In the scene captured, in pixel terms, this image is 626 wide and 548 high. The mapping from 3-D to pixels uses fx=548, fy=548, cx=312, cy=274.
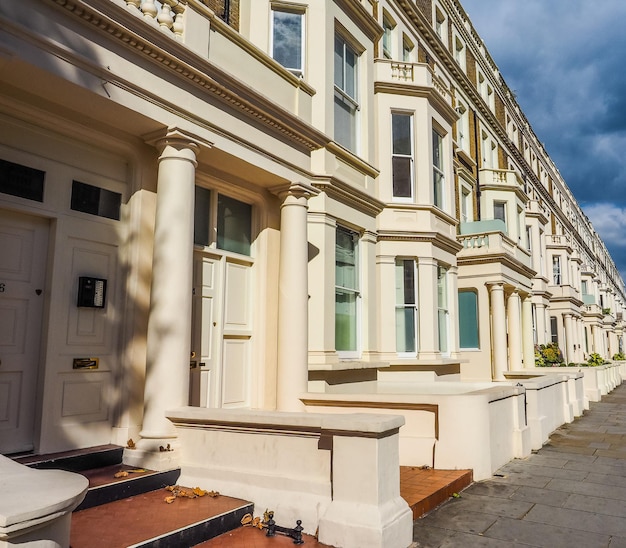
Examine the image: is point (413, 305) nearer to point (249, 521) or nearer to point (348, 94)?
point (348, 94)

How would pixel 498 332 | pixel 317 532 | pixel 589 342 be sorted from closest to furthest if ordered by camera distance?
pixel 317 532
pixel 498 332
pixel 589 342

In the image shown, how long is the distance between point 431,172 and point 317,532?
1058cm

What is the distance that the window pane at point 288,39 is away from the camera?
32.1 feet

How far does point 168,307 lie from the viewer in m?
5.75

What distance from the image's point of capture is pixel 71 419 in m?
5.61

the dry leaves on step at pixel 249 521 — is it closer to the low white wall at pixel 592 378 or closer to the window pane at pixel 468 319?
the low white wall at pixel 592 378

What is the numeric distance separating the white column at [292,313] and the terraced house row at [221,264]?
0.03 meters

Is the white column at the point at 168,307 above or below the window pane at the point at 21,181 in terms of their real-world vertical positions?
below

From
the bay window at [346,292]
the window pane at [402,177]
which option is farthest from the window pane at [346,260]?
the window pane at [402,177]

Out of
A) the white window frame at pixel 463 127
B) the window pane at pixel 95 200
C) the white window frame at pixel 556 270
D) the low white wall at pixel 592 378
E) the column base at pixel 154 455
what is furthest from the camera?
the white window frame at pixel 556 270

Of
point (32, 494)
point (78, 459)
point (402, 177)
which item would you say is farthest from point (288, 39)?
point (32, 494)

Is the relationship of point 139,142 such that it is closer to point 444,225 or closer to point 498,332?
point 444,225

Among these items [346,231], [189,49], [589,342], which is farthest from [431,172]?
[589,342]

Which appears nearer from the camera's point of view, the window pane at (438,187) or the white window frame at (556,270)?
the window pane at (438,187)
